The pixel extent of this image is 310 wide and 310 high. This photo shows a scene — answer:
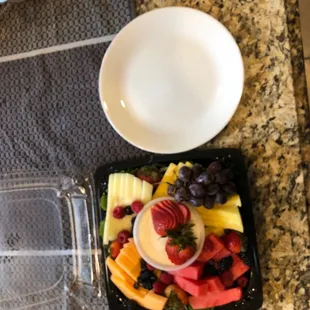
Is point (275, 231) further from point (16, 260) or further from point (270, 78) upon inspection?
point (16, 260)

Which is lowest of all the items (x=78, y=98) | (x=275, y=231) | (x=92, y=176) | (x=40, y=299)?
(x=40, y=299)

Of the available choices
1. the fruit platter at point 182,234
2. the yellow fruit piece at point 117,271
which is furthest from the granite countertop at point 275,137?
the yellow fruit piece at point 117,271

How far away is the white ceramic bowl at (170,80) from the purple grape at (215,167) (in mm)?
57

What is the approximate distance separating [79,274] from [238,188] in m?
0.39

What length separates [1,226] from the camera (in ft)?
3.69

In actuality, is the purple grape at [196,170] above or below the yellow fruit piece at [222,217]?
above

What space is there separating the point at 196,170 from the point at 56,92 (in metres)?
0.37

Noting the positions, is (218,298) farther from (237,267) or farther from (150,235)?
(150,235)

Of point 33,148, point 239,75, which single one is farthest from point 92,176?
point 239,75

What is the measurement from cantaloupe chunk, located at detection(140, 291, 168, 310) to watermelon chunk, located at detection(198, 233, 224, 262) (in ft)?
0.37

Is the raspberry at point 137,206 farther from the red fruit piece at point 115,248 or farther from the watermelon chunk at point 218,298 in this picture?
the watermelon chunk at point 218,298

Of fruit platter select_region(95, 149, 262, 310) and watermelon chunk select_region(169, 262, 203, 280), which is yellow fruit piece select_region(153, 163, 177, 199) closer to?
fruit platter select_region(95, 149, 262, 310)

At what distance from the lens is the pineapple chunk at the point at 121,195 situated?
37.8 inches

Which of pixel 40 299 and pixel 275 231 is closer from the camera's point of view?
pixel 275 231
